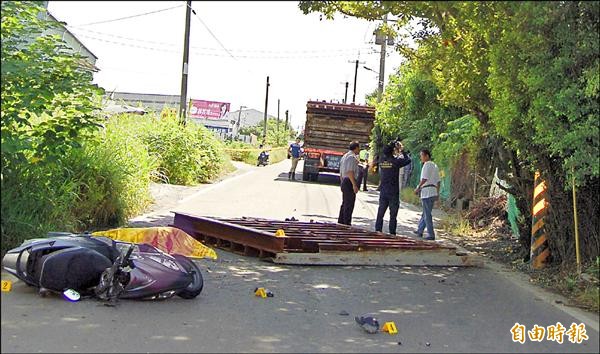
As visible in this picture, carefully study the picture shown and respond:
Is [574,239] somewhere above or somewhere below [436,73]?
below

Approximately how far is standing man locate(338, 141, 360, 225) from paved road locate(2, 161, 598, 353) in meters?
3.57

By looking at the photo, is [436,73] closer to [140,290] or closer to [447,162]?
[140,290]

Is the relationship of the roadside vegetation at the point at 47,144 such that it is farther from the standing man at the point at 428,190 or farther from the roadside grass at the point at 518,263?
the roadside grass at the point at 518,263

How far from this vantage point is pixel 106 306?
240 inches

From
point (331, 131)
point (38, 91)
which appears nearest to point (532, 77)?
point (38, 91)

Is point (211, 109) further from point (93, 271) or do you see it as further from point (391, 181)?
point (93, 271)

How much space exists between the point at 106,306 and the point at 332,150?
2249 cm

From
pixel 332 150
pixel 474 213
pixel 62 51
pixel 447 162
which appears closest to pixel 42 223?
pixel 62 51

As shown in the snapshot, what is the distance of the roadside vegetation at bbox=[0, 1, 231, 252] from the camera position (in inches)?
303

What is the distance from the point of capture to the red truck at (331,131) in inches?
1112

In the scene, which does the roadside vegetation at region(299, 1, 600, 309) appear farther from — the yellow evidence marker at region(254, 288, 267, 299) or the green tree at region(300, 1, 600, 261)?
the yellow evidence marker at region(254, 288, 267, 299)

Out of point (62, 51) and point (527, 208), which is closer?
point (62, 51)

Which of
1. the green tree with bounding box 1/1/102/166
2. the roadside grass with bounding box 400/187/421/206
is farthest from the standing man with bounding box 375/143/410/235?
the roadside grass with bounding box 400/187/421/206

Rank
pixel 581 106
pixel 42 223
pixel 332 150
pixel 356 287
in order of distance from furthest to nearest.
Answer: pixel 332 150
pixel 42 223
pixel 356 287
pixel 581 106
